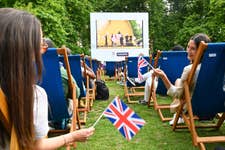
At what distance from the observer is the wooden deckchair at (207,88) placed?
3354 mm

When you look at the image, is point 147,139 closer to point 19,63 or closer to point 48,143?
point 48,143

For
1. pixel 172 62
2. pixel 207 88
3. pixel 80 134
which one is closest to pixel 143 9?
pixel 172 62

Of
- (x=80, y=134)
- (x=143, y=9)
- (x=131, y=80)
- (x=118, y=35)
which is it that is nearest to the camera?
(x=80, y=134)

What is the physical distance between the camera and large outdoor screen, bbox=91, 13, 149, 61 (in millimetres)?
13625

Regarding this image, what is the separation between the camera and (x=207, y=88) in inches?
142

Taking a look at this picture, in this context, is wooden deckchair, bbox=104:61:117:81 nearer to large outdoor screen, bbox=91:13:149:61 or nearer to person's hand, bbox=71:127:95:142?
large outdoor screen, bbox=91:13:149:61

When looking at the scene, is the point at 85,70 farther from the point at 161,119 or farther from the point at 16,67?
the point at 16,67

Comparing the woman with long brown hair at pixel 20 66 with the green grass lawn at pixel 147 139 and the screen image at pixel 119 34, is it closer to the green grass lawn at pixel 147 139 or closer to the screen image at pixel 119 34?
the green grass lawn at pixel 147 139

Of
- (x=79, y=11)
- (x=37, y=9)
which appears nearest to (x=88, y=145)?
(x=37, y=9)

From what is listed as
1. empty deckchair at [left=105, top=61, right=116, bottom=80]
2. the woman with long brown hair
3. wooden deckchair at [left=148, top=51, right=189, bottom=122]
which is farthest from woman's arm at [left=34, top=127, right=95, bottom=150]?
empty deckchair at [left=105, top=61, right=116, bottom=80]

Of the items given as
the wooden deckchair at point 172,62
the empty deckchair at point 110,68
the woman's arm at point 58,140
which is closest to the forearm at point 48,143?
the woman's arm at point 58,140

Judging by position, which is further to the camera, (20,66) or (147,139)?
(147,139)

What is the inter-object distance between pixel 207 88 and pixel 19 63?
256 centimetres

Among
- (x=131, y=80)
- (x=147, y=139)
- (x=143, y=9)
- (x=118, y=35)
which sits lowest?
(x=147, y=139)
